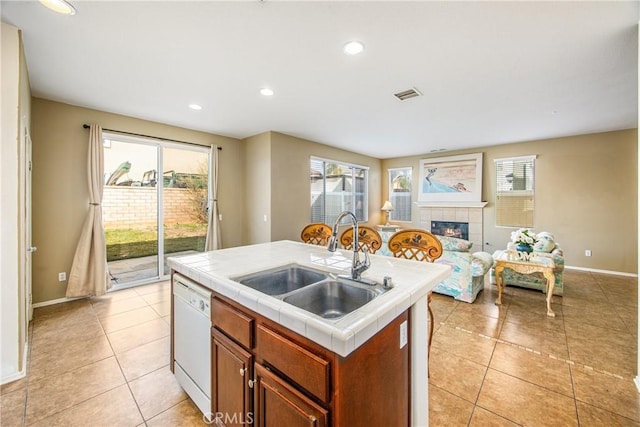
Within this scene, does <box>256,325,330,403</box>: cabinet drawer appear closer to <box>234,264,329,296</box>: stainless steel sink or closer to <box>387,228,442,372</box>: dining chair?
<box>234,264,329,296</box>: stainless steel sink

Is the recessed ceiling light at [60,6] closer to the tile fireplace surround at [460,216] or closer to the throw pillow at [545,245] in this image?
the throw pillow at [545,245]

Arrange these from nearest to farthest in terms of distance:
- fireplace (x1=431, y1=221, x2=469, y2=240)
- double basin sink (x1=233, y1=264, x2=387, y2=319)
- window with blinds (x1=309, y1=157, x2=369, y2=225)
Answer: double basin sink (x1=233, y1=264, x2=387, y2=319)
window with blinds (x1=309, y1=157, x2=369, y2=225)
fireplace (x1=431, y1=221, x2=469, y2=240)

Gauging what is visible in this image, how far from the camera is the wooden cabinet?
90 cm

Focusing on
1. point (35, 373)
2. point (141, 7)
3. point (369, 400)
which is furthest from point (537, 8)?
point (35, 373)

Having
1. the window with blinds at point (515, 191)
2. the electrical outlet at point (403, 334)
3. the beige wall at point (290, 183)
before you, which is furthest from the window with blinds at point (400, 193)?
the electrical outlet at point (403, 334)

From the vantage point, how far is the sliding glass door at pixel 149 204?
3945mm

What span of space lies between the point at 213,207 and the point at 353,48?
3.72m

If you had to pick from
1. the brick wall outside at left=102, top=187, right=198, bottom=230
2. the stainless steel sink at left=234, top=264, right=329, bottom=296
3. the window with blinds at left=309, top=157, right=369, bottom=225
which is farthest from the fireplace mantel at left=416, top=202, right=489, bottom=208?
the stainless steel sink at left=234, top=264, right=329, bottom=296

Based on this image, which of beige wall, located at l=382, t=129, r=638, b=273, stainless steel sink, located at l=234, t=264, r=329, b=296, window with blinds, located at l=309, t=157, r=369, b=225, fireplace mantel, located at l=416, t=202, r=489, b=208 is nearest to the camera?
stainless steel sink, located at l=234, t=264, r=329, b=296

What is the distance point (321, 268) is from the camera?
1682 millimetres

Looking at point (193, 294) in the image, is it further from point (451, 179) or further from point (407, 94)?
point (451, 179)

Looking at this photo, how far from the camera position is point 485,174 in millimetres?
6066

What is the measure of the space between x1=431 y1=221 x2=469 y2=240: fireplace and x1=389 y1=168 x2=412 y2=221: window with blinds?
809 millimetres

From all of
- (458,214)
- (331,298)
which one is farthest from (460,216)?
(331,298)
